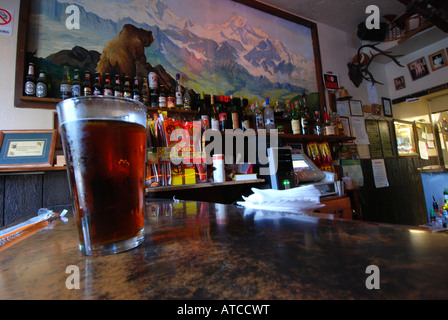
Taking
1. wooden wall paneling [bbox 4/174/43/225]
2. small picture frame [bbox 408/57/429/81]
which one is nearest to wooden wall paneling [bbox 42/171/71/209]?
wooden wall paneling [bbox 4/174/43/225]

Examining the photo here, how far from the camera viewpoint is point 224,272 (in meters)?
0.21

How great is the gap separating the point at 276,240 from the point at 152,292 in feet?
0.57

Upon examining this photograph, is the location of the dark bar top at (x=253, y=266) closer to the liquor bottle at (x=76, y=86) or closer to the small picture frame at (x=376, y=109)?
the liquor bottle at (x=76, y=86)

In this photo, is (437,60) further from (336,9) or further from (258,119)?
(258,119)

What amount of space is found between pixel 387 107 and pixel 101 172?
16.5ft

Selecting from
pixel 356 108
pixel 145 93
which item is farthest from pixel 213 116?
pixel 356 108

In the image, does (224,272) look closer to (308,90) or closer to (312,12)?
(308,90)

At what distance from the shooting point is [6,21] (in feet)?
5.90

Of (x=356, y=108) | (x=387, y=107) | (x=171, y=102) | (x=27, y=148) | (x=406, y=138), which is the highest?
(x=387, y=107)

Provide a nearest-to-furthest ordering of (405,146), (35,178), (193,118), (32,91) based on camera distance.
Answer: (35,178) < (32,91) < (193,118) < (405,146)

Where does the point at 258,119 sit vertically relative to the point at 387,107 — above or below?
below

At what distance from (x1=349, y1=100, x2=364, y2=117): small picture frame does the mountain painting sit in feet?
2.43

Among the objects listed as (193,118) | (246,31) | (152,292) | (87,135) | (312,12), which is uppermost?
(312,12)
